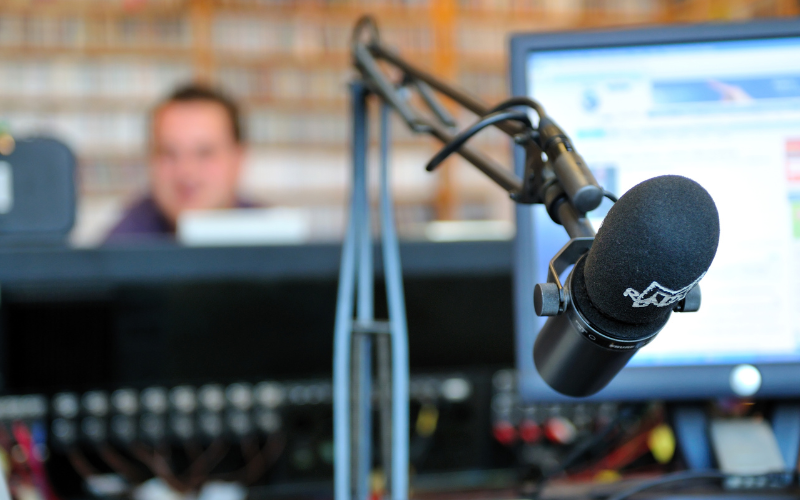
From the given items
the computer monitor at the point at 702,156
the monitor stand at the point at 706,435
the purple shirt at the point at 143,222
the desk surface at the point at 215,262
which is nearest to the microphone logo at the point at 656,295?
the computer monitor at the point at 702,156

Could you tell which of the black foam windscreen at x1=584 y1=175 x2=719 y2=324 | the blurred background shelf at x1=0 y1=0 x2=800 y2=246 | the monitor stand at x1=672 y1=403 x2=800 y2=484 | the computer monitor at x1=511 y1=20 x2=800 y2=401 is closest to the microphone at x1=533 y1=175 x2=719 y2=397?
the black foam windscreen at x1=584 y1=175 x2=719 y2=324

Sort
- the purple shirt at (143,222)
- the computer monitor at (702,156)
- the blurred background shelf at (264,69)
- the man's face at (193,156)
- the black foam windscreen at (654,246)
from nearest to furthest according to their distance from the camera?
the black foam windscreen at (654,246)
the computer monitor at (702,156)
the purple shirt at (143,222)
the man's face at (193,156)
the blurred background shelf at (264,69)

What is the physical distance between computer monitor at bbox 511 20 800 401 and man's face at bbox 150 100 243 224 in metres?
2.09

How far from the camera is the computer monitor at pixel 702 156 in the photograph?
58 cm

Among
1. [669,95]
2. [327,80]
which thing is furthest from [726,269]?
[327,80]

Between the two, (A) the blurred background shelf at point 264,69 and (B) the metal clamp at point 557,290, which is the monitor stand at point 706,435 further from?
(A) the blurred background shelf at point 264,69

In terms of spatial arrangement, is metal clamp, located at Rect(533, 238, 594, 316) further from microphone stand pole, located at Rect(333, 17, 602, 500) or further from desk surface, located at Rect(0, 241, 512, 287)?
desk surface, located at Rect(0, 241, 512, 287)

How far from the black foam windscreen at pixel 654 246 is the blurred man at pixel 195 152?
92.2 inches

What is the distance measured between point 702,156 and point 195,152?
222 cm

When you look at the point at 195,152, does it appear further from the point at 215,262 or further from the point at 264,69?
the point at 215,262

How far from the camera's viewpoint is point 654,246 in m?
0.26

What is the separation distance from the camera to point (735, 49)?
0.60 m

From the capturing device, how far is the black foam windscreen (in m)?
0.26

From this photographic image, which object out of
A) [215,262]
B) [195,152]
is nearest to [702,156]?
[215,262]
